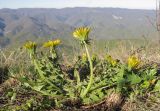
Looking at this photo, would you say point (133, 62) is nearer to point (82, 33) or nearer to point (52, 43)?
point (82, 33)

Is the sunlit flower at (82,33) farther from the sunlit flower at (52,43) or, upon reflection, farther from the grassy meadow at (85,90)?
the sunlit flower at (52,43)

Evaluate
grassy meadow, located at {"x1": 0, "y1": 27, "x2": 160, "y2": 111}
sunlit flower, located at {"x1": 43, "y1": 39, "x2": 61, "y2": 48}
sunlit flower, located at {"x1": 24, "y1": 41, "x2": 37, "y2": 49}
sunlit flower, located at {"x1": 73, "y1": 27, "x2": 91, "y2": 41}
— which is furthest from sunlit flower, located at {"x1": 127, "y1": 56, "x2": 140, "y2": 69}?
sunlit flower, located at {"x1": 24, "y1": 41, "x2": 37, "y2": 49}

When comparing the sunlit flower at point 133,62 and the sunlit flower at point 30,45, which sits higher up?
the sunlit flower at point 30,45

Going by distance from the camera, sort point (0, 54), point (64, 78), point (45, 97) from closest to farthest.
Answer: point (45, 97), point (64, 78), point (0, 54)

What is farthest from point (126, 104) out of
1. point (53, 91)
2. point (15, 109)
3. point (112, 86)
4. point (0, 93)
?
point (0, 93)

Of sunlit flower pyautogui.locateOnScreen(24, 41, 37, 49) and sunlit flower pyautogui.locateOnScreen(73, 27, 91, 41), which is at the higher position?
sunlit flower pyautogui.locateOnScreen(73, 27, 91, 41)

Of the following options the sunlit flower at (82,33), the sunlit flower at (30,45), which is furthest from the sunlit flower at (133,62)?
the sunlit flower at (30,45)

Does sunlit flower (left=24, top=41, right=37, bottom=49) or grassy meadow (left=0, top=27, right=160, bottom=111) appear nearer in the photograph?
grassy meadow (left=0, top=27, right=160, bottom=111)

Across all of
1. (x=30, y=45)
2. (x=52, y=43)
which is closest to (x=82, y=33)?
(x=30, y=45)

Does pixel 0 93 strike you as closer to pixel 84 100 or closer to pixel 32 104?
pixel 32 104

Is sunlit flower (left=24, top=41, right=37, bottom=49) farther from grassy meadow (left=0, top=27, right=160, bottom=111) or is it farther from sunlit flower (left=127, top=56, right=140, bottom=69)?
sunlit flower (left=127, top=56, right=140, bottom=69)

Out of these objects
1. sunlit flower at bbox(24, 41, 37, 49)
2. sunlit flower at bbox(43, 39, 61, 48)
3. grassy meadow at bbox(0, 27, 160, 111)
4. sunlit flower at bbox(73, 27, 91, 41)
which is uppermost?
sunlit flower at bbox(73, 27, 91, 41)
